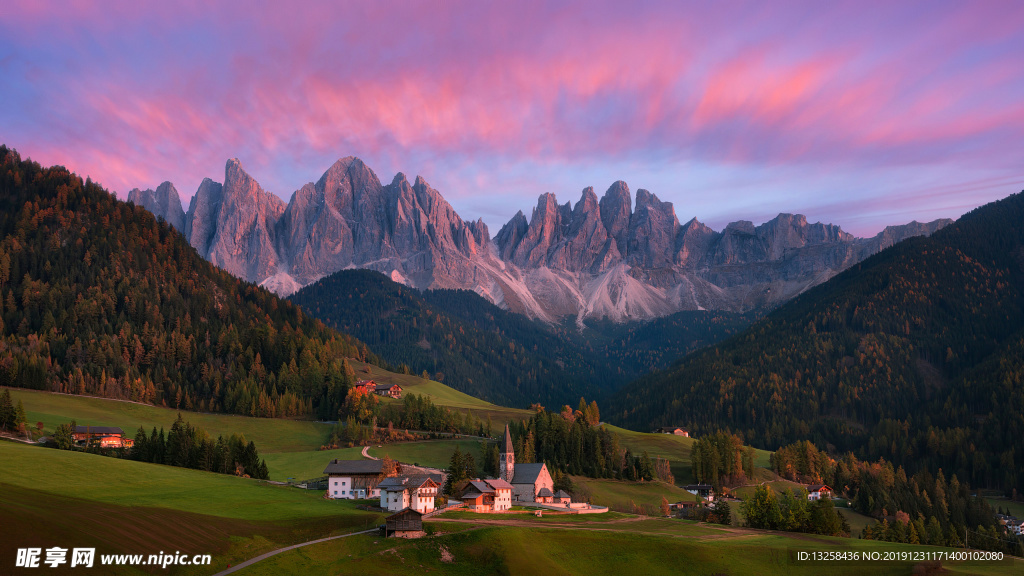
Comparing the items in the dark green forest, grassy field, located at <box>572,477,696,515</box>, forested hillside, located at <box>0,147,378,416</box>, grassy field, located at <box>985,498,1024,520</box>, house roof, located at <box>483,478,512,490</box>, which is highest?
forested hillside, located at <box>0,147,378,416</box>

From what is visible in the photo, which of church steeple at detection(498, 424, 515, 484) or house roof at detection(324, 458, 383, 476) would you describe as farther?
church steeple at detection(498, 424, 515, 484)

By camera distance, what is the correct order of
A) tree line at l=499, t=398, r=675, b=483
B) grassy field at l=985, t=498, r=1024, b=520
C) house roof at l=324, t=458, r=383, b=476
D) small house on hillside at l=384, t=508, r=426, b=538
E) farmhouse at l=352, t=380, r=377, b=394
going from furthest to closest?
farmhouse at l=352, t=380, r=377, b=394, grassy field at l=985, t=498, r=1024, b=520, tree line at l=499, t=398, r=675, b=483, house roof at l=324, t=458, r=383, b=476, small house on hillside at l=384, t=508, r=426, b=538

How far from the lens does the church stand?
326ft

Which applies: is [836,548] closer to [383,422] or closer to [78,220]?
[383,422]

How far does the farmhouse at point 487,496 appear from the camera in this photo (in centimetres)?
8594

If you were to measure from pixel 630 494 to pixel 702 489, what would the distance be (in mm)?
24478

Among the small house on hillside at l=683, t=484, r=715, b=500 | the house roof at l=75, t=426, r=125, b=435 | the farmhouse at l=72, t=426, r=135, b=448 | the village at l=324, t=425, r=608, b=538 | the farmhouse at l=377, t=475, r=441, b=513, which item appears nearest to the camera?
the farmhouse at l=377, t=475, r=441, b=513

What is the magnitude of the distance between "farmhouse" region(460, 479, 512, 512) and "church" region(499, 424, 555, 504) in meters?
8.75

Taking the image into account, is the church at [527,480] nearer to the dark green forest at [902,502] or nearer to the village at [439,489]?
the village at [439,489]

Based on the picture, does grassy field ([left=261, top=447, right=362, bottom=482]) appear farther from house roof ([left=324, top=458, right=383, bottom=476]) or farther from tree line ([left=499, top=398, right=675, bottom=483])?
tree line ([left=499, top=398, right=675, bottom=483])

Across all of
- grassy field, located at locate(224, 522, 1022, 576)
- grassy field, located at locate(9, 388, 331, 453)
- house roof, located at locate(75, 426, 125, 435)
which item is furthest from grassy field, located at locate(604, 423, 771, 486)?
house roof, located at locate(75, 426, 125, 435)

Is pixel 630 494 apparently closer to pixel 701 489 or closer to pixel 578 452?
pixel 578 452

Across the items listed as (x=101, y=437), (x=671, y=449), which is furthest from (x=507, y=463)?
(x=671, y=449)

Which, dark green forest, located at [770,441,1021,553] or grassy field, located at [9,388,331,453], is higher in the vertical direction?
grassy field, located at [9,388,331,453]
